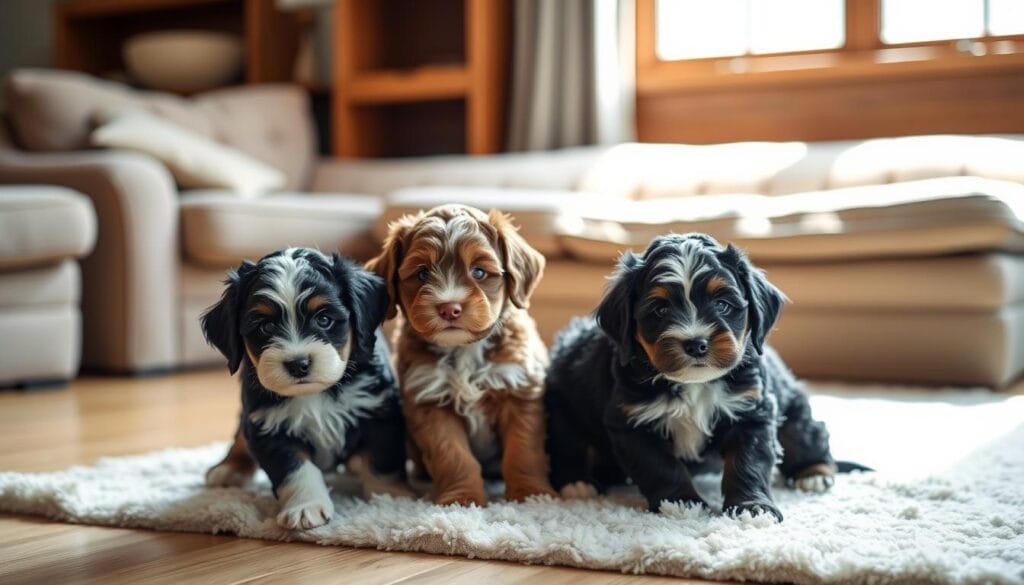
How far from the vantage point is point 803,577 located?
1.63m

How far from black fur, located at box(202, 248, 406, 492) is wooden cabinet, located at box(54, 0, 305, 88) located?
5434 mm

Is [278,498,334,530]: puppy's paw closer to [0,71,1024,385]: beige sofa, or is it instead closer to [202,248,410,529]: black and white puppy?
[202,248,410,529]: black and white puppy

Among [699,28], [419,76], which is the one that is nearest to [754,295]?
[699,28]

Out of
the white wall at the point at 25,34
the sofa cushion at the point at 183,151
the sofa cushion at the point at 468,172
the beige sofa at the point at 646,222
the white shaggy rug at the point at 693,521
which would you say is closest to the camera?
the white shaggy rug at the point at 693,521

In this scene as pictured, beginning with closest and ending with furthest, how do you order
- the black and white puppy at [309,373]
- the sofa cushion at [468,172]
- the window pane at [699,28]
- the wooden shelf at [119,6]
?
the black and white puppy at [309,373]
the sofa cushion at [468,172]
the window pane at [699,28]
the wooden shelf at [119,6]

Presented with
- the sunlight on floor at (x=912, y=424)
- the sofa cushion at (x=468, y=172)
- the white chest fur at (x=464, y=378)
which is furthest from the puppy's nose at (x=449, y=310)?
the sofa cushion at (x=468, y=172)

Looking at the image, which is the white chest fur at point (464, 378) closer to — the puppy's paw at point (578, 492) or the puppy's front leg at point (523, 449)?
the puppy's front leg at point (523, 449)

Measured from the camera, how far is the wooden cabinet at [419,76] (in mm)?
6406

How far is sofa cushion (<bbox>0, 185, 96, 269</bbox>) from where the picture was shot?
13.2 feet

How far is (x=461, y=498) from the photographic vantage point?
6.97 ft

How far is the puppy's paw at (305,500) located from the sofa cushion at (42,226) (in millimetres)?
2448

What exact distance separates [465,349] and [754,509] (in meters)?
0.64

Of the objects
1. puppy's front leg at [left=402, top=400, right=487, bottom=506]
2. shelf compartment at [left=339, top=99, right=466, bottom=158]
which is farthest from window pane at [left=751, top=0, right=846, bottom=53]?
puppy's front leg at [left=402, top=400, right=487, bottom=506]

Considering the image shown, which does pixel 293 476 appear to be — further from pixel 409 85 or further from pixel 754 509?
pixel 409 85
